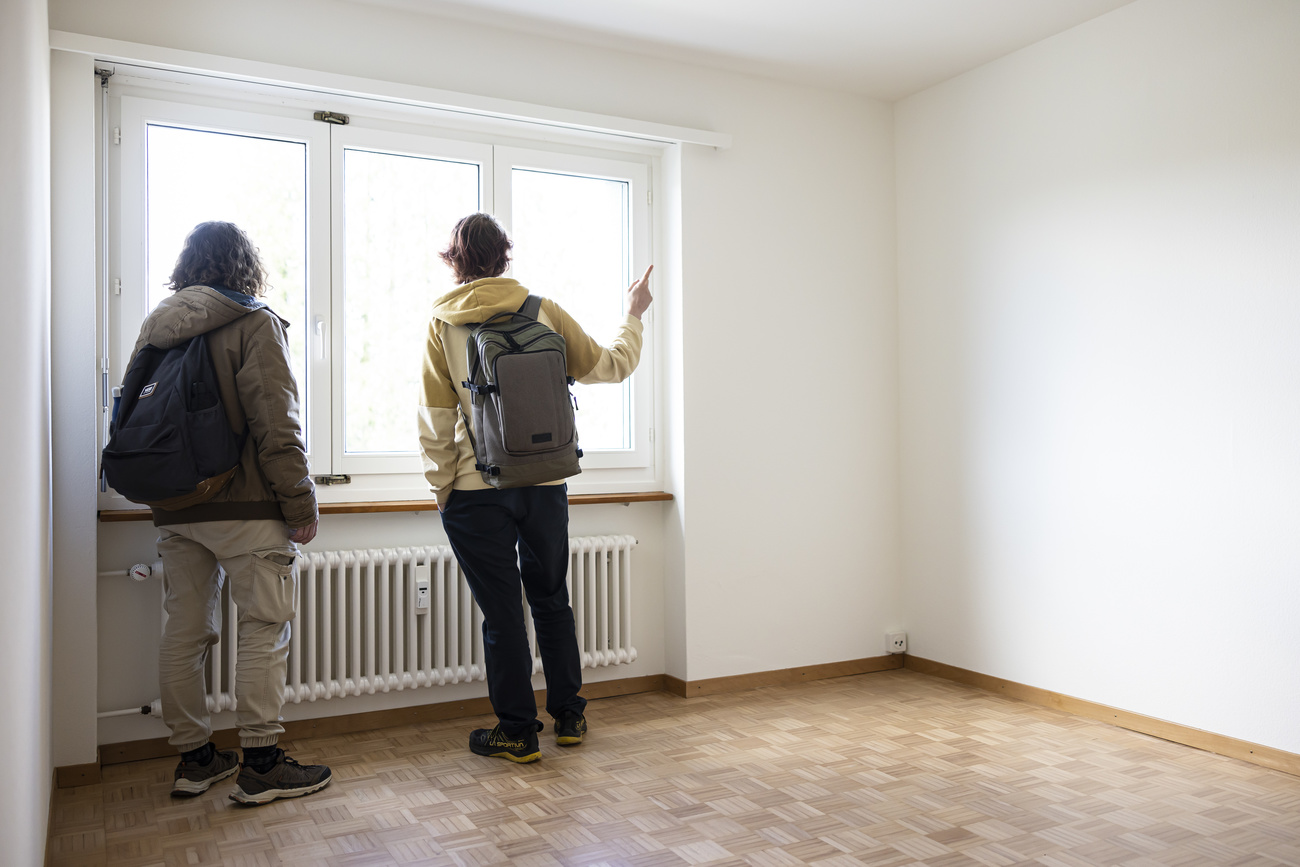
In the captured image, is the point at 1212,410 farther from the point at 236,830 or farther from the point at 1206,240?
the point at 236,830

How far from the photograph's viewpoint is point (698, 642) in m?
3.60

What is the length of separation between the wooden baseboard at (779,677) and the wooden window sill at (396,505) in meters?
0.72

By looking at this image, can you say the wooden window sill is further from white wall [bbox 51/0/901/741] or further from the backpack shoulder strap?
the backpack shoulder strap

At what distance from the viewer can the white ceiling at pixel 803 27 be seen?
3168 millimetres

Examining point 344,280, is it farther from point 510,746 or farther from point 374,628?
point 510,746

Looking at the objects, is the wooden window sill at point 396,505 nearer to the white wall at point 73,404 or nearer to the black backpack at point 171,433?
the white wall at point 73,404

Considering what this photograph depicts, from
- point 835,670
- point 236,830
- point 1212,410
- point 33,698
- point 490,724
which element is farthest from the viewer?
point 835,670

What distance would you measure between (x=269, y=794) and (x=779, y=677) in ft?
6.68

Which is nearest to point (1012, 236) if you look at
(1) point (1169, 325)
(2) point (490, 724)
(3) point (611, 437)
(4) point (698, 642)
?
(1) point (1169, 325)

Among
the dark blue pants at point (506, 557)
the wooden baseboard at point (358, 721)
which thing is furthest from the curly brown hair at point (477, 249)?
the wooden baseboard at point (358, 721)

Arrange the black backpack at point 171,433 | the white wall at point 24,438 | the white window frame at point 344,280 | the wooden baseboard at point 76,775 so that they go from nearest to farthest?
the white wall at point 24,438
the black backpack at point 171,433
the wooden baseboard at point 76,775
the white window frame at point 344,280

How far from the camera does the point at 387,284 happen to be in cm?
324

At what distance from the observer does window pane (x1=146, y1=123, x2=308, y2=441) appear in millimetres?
2895

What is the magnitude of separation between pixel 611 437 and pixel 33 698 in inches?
85.1
